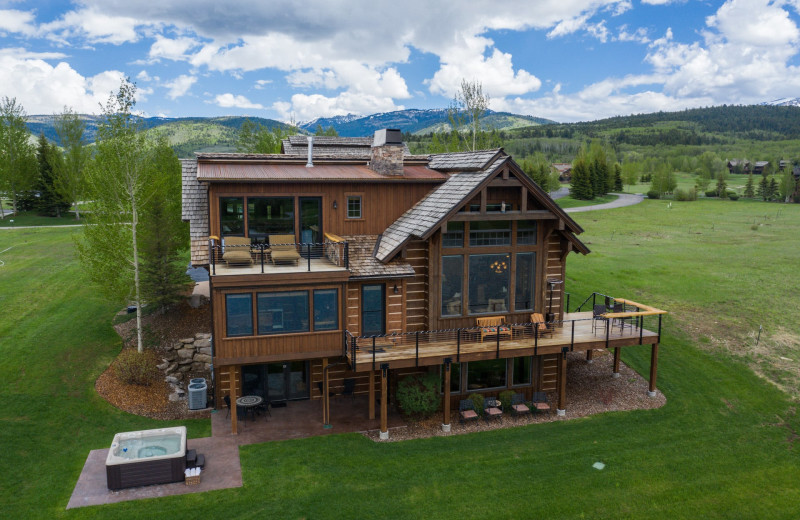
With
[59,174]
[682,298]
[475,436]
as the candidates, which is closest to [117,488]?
[475,436]

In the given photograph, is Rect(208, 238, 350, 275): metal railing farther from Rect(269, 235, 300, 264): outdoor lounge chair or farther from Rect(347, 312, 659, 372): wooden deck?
Rect(347, 312, 659, 372): wooden deck

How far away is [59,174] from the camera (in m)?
48.5


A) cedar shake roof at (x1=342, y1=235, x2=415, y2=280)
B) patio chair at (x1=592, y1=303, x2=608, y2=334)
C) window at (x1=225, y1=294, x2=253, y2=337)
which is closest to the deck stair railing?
patio chair at (x1=592, y1=303, x2=608, y2=334)

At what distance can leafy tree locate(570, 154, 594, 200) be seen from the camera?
82312 mm

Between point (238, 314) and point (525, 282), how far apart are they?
31.7 feet

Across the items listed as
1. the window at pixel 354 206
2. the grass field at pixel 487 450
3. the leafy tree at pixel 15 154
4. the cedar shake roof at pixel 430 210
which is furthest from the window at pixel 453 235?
the leafy tree at pixel 15 154

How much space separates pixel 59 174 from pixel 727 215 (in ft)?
241

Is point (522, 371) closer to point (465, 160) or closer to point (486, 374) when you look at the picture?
point (486, 374)

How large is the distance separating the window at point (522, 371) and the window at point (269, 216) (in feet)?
30.7

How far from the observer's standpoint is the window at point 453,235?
18.0 m

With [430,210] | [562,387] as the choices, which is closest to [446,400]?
[562,387]

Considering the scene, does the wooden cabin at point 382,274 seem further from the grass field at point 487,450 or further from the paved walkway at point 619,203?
the paved walkway at point 619,203

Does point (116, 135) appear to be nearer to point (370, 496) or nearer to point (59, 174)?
point (370, 496)

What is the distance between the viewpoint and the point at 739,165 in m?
149
